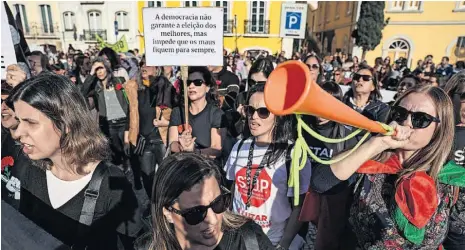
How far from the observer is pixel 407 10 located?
80.9 ft

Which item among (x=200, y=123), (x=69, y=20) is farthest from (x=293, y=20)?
(x=69, y=20)

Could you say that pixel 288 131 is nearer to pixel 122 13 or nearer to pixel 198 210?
pixel 198 210

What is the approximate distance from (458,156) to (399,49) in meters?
27.3

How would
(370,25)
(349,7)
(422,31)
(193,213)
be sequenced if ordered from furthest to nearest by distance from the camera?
(349,7), (370,25), (422,31), (193,213)

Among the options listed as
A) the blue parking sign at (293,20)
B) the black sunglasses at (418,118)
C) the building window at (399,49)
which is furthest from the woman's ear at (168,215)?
the building window at (399,49)

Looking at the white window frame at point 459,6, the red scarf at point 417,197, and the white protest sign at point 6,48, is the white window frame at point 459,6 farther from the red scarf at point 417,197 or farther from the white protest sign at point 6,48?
the white protest sign at point 6,48

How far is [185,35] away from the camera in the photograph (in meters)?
3.01

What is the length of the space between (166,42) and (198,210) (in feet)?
6.78

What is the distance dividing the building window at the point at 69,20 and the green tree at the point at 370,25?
27.4 m

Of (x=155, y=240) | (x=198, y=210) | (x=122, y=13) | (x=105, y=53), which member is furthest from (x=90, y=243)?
(x=122, y=13)

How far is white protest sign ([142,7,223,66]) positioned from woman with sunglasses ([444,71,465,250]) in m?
2.11

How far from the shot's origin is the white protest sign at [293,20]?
7.68 metres

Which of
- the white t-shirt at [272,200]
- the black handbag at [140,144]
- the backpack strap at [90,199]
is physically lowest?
the black handbag at [140,144]

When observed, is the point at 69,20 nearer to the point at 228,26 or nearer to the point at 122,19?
the point at 122,19
